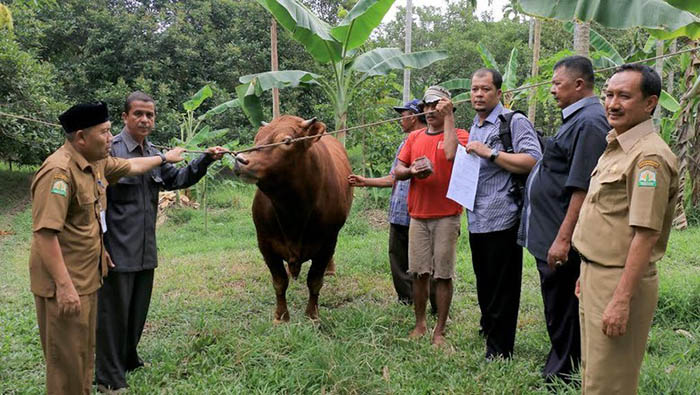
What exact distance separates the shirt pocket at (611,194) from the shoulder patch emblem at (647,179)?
10 centimetres

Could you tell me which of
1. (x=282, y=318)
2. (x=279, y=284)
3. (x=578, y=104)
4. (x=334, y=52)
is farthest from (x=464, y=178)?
(x=334, y=52)

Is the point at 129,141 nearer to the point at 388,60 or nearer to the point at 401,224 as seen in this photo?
the point at 401,224

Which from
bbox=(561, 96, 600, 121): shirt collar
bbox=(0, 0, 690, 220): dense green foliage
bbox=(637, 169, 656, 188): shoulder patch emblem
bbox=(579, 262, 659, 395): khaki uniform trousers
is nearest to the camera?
bbox=(637, 169, 656, 188): shoulder patch emblem

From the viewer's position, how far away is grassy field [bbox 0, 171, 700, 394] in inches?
131

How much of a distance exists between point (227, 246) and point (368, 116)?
15.7 ft

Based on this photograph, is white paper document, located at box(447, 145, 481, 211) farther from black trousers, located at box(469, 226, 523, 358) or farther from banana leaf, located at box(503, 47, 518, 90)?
banana leaf, located at box(503, 47, 518, 90)

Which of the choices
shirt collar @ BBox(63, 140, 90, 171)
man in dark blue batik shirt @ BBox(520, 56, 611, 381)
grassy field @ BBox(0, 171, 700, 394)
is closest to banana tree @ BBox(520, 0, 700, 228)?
man in dark blue batik shirt @ BBox(520, 56, 611, 381)

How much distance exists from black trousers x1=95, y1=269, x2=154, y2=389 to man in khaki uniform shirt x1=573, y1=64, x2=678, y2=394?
292 centimetres

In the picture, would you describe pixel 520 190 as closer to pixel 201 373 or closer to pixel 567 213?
pixel 567 213

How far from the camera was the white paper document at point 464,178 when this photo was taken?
373cm

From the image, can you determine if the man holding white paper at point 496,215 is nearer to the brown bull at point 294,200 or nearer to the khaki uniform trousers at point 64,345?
the brown bull at point 294,200

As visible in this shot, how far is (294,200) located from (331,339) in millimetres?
1215

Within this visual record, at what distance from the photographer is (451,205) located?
4.09 m

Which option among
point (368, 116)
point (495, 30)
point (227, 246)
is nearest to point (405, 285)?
point (227, 246)
